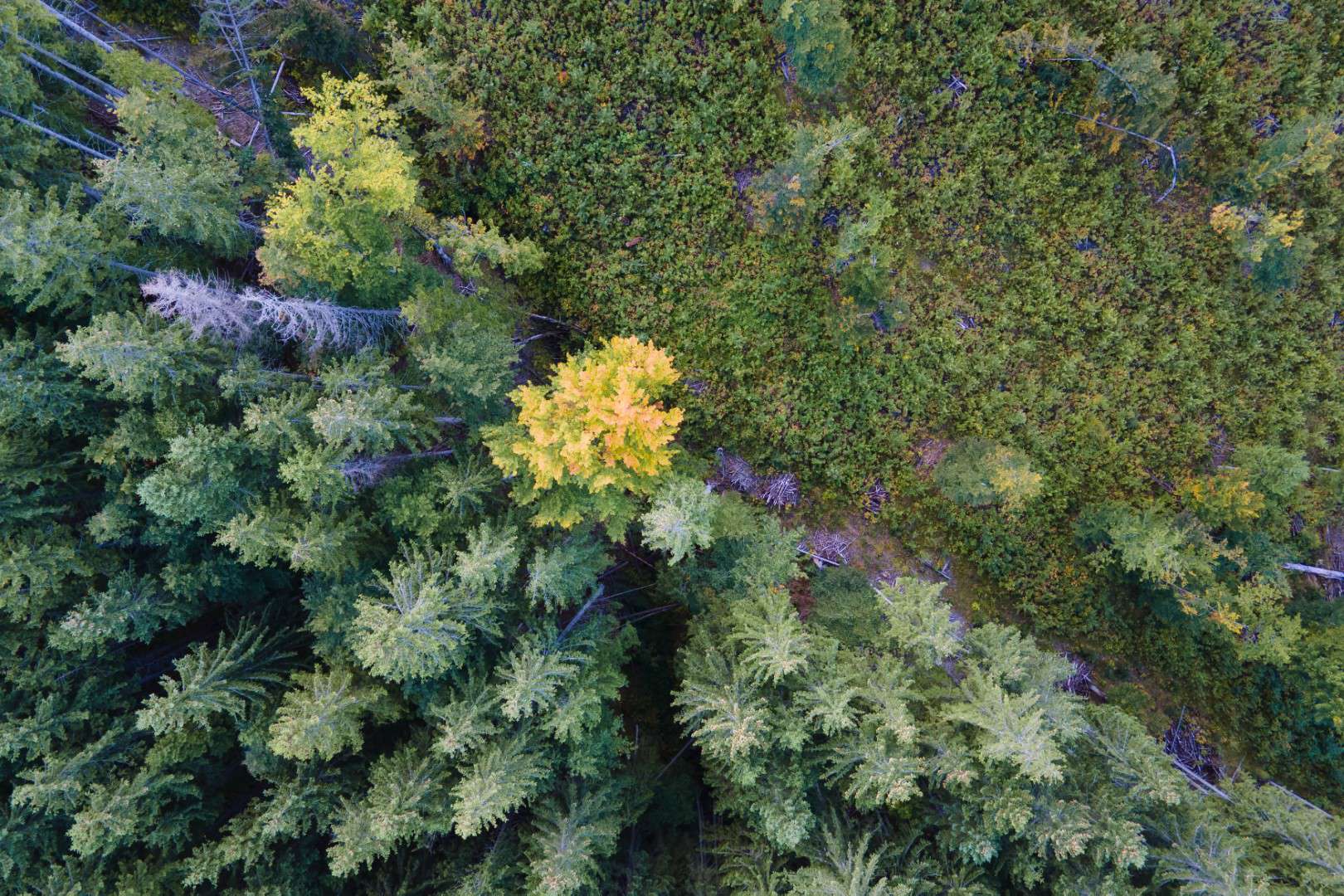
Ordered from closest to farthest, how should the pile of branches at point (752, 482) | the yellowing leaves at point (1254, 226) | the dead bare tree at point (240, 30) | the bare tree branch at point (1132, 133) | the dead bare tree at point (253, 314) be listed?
the dead bare tree at point (253, 314), the dead bare tree at point (240, 30), the yellowing leaves at point (1254, 226), the bare tree branch at point (1132, 133), the pile of branches at point (752, 482)

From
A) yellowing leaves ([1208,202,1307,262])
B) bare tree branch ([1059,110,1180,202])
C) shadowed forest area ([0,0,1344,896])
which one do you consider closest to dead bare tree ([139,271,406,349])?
shadowed forest area ([0,0,1344,896])

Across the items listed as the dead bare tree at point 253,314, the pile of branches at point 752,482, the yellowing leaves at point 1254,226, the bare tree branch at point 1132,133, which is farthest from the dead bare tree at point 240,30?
the yellowing leaves at point 1254,226

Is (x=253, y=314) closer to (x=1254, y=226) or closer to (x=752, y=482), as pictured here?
(x=752, y=482)

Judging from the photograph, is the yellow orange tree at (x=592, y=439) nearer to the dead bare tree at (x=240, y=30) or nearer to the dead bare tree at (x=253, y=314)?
the dead bare tree at (x=253, y=314)

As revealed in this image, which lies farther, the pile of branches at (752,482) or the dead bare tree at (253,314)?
the pile of branches at (752,482)

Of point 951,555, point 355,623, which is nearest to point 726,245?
point 951,555

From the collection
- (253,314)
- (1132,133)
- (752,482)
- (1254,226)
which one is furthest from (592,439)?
(1254,226)
